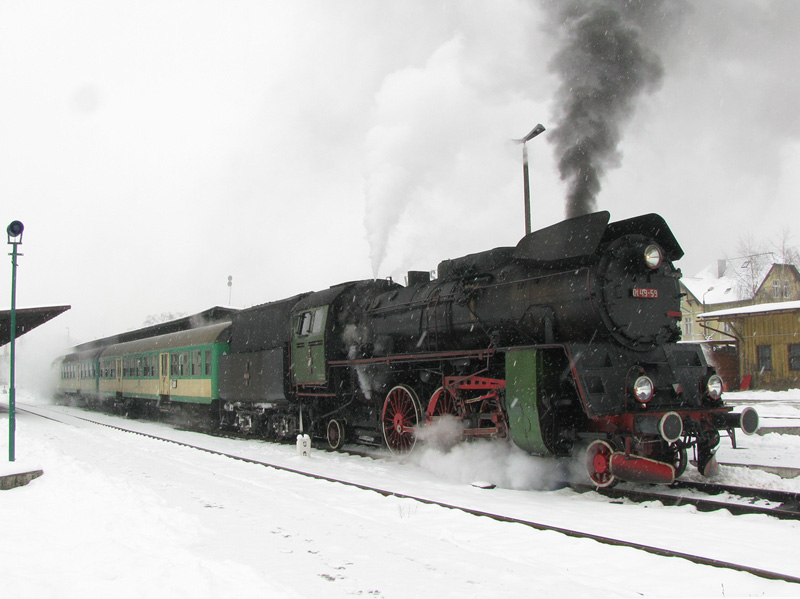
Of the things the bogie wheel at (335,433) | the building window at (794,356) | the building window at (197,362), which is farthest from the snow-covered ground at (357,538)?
the building window at (794,356)

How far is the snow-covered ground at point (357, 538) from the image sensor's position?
422 cm

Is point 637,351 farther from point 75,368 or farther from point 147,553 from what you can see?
point 75,368

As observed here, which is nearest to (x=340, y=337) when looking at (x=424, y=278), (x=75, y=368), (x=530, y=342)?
(x=424, y=278)

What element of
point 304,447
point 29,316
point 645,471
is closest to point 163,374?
point 29,316

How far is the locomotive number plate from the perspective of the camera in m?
7.66

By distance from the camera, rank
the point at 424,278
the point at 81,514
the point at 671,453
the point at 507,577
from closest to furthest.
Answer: the point at 507,577
the point at 81,514
the point at 671,453
the point at 424,278

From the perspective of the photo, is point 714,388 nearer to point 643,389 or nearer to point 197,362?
point 643,389

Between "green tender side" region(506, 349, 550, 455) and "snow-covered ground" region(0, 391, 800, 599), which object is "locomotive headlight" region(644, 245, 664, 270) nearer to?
"green tender side" region(506, 349, 550, 455)

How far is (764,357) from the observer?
928 inches

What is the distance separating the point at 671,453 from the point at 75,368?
35717mm

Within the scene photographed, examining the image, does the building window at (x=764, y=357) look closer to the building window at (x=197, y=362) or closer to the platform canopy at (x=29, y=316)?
the building window at (x=197, y=362)

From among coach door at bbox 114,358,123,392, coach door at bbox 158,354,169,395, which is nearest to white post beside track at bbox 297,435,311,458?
coach door at bbox 158,354,169,395

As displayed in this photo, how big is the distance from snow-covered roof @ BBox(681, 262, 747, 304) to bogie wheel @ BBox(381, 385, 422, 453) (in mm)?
42262

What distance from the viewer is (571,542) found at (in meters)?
5.32
